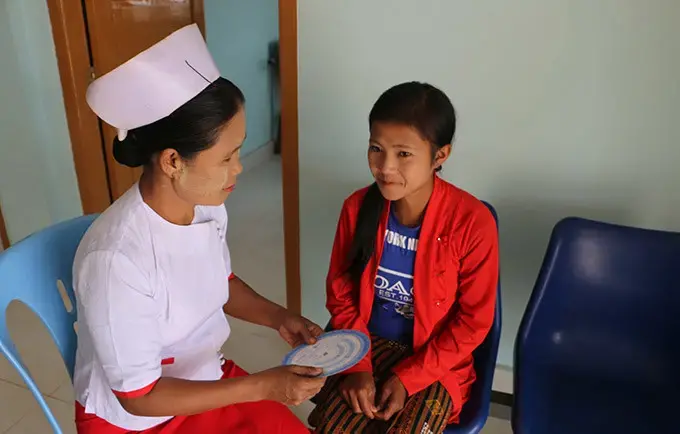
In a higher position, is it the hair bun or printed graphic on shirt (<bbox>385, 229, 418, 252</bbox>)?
the hair bun

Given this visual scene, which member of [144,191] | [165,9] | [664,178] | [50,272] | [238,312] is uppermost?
[165,9]

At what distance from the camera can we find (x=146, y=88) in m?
1.00

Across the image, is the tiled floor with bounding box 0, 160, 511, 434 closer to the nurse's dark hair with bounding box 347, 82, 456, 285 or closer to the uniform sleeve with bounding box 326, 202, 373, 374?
the uniform sleeve with bounding box 326, 202, 373, 374

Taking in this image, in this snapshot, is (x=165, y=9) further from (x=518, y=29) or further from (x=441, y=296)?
(x=441, y=296)

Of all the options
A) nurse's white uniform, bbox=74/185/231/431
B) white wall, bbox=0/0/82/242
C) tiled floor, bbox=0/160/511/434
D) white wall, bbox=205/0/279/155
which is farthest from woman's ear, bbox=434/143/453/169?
white wall, bbox=205/0/279/155

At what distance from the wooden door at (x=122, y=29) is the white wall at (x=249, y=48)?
627 mm

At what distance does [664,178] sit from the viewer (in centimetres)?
158

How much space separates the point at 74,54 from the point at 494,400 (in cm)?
211

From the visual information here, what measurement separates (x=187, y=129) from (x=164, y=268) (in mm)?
283

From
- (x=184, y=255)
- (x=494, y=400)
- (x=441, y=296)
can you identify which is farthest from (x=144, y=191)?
(x=494, y=400)

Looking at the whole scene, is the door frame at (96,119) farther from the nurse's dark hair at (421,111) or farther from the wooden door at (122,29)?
the nurse's dark hair at (421,111)

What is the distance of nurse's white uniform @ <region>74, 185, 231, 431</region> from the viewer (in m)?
1.00

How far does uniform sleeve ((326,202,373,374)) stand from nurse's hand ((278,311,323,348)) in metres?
0.11

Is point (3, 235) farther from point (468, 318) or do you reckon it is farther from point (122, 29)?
point (468, 318)
